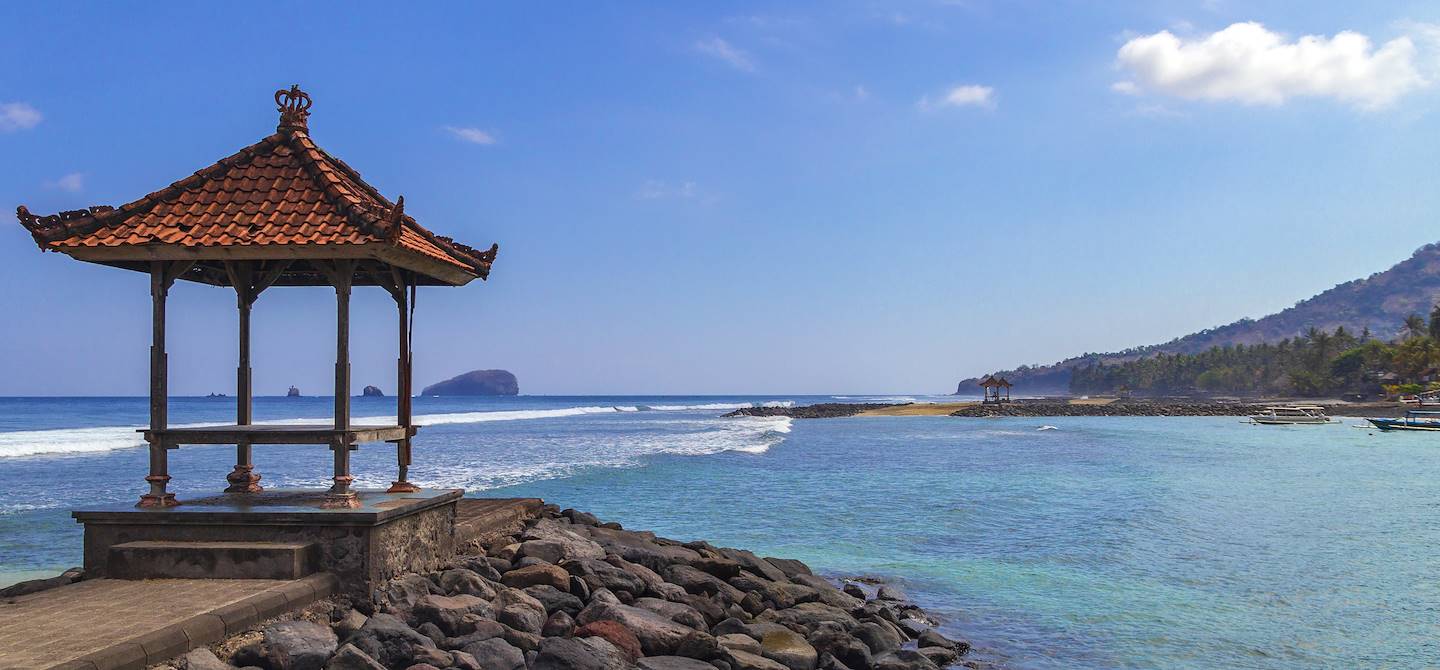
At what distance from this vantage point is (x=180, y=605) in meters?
6.75

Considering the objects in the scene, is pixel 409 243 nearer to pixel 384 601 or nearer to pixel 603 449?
pixel 384 601

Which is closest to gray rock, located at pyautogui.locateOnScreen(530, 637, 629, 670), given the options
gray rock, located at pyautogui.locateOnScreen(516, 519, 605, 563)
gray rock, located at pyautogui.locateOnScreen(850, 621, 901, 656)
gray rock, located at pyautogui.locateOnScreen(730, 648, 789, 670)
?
gray rock, located at pyautogui.locateOnScreen(730, 648, 789, 670)

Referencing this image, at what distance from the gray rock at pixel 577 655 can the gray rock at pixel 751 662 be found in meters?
0.93

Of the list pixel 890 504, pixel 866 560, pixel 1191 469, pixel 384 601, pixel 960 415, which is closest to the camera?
pixel 384 601

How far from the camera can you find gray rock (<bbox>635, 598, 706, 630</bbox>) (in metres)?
8.95

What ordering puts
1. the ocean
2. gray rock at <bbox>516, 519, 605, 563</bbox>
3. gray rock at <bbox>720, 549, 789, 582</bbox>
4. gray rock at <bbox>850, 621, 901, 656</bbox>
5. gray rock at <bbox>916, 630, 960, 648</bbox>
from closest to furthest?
gray rock at <bbox>850, 621, 901, 656</bbox>, gray rock at <bbox>916, 630, 960, 648</bbox>, gray rock at <bbox>516, 519, 605, 563</bbox>, the ocean, gray rock at <bbox>720, 549, 789, 582</bbox>

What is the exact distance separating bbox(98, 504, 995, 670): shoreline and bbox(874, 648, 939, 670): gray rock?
13mm

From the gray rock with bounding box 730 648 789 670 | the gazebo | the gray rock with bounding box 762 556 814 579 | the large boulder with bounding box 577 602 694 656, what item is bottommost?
the gray rock with bounding box 762 556 814 579

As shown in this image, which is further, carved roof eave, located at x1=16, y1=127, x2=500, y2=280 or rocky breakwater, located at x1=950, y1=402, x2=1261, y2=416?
rocky breakwater, located at x1=950, y1=402, x2=1261, y2=416

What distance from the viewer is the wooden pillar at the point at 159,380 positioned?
851cm

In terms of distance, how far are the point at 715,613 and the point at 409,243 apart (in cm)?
443

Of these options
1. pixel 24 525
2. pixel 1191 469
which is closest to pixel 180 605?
pixel 24 525

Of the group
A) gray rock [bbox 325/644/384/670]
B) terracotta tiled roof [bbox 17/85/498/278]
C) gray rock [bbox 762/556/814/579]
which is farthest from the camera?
gray rock [bbox 762/556/814/579]

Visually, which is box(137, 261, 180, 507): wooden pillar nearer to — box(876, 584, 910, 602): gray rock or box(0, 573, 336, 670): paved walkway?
box(0, 573, 336, 670): paved walkway
